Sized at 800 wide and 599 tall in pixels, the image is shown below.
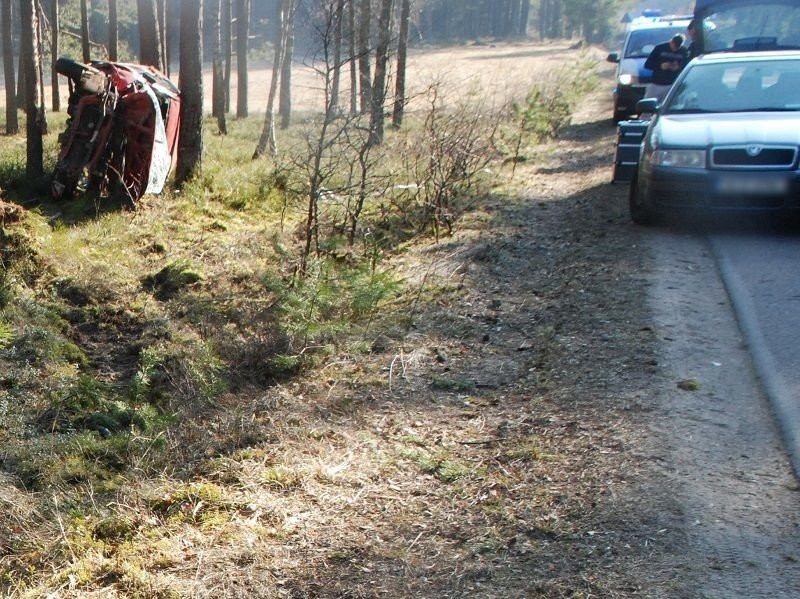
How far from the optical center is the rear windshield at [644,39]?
21.7 meters

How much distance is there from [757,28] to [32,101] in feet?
33.3

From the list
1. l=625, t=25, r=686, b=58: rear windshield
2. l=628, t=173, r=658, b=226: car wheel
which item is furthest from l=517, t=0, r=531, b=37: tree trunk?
l=628, t=173, r=658, b=226: car wheel

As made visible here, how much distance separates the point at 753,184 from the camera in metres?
9.15

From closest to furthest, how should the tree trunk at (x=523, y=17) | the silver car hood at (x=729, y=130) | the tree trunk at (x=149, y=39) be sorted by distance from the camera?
the silver car hood at (x=729, y=130)
the tree trunk at (x=149, y=39)
the tree trunk at (x=523, y=17)

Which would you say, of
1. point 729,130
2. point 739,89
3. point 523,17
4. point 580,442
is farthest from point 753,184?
point 523,17

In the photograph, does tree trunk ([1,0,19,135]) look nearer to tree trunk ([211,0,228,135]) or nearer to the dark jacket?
tree trunk ([211,0,228,135])

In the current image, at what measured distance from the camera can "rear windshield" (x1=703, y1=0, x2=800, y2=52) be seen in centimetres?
1302

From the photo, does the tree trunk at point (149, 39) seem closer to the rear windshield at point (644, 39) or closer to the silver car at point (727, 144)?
the silver car at point (727, 144)

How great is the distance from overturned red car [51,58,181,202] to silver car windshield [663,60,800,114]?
268 inches

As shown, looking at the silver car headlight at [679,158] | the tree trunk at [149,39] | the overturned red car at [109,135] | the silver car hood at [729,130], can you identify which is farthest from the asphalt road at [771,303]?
the tree trunk at [149,39]

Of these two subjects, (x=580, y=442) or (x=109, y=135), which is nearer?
(x=580, y=442)

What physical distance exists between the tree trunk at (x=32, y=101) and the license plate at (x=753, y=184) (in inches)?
360

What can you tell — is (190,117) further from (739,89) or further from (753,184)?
(753,184)

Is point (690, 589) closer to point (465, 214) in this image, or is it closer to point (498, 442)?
point (498, 442)
